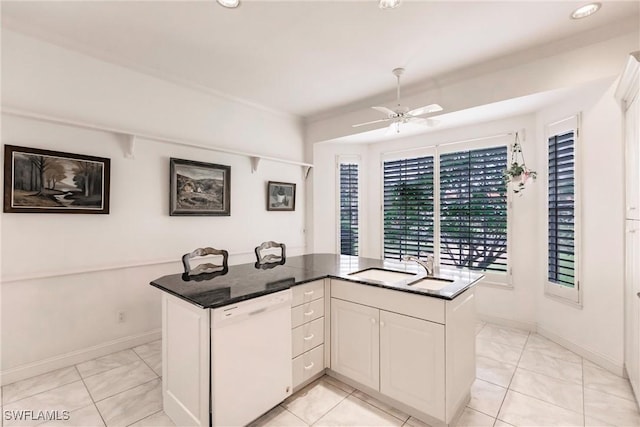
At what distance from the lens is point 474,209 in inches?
157

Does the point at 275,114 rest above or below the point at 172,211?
above

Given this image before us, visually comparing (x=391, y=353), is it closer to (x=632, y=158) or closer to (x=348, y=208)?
(x=632, y=158)

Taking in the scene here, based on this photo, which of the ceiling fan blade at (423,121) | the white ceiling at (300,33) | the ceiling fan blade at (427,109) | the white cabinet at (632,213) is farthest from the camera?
the ceiling fan blade at (423,121)

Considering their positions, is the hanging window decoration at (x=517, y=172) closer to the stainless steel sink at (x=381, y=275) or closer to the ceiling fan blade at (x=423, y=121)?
the ceiling fan blade at (x=423, y=121)

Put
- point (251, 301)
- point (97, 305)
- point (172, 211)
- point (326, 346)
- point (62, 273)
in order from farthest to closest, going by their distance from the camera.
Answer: point (172, 211), point (97, 305), point (62, 273), point (326, 346), point (251, 301)

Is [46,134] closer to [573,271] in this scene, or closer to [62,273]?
[62,273]

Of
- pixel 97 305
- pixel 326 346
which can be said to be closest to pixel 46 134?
pixel 97 305

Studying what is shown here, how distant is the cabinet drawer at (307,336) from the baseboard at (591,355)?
8.50 feet

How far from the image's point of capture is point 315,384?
245 cm

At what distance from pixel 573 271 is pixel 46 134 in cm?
523

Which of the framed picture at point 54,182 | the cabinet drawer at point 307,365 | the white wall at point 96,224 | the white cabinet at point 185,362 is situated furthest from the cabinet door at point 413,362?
the framed picture at point 54,182

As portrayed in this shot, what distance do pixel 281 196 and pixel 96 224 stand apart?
2380mm

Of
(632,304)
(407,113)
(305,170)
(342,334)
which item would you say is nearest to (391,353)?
(342,334)

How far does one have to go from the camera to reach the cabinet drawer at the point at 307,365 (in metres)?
2.26
